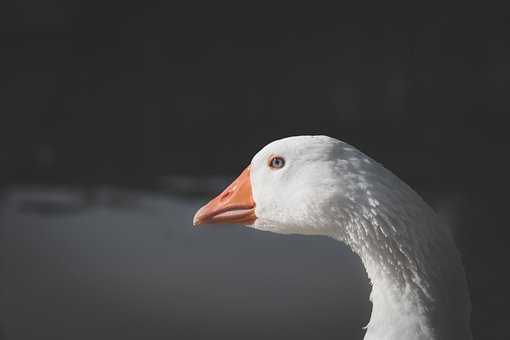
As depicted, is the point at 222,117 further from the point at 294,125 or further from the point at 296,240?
the point at 296,240

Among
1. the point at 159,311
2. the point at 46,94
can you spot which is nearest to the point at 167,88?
the point at 46,94

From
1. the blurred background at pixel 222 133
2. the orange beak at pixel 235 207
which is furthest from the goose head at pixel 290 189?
the blurred background at pixel 222 133

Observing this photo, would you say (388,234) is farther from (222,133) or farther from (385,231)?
(222,133)

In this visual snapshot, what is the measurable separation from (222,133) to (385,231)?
374 centimetres

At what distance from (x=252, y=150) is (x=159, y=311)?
186 cm

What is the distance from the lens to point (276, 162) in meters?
1.11

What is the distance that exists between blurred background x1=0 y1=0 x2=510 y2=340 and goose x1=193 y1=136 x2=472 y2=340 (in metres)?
1.55

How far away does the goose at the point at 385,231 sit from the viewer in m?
0.97

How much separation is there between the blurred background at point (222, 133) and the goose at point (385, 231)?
1.55m

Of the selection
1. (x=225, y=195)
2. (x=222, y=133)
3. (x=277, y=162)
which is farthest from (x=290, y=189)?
(x=222, y=133)

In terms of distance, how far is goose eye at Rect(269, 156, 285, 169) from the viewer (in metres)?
1.10

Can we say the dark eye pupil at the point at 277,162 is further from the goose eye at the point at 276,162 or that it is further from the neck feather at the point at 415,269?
the neck feather at the point at 415,269

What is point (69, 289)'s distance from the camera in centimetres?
289

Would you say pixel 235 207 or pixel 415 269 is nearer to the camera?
pixel 415 269
